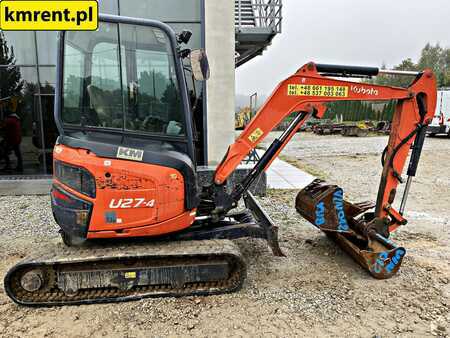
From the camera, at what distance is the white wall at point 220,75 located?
7773mm

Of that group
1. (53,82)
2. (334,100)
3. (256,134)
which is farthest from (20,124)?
(334,100)

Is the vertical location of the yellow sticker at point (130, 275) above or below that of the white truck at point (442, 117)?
below

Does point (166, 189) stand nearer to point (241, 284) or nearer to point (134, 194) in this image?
point (134, 194)

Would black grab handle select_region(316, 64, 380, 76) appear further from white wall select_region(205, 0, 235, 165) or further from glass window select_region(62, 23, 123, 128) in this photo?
white wall select_region(205, 0, 235, 165)

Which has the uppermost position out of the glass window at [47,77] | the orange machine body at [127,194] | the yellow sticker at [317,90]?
the glass window at [47,77]

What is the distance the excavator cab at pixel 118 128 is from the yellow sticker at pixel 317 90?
0.98 metres

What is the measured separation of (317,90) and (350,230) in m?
1.75

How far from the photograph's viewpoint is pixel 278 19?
10.7 metres

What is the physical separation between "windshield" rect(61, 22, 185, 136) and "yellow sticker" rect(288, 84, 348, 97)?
1245 millimetres

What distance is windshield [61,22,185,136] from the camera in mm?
3178

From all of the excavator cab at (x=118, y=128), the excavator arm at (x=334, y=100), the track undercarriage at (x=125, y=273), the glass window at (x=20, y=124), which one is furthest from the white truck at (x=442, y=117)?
the excavator cab at (x=118, y=128)

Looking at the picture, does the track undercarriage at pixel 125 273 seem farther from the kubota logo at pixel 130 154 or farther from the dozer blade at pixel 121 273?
the kubota logo at pixel 130 154

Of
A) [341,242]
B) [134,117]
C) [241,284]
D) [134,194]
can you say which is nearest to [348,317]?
[241,284]

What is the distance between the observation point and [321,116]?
388 cm
